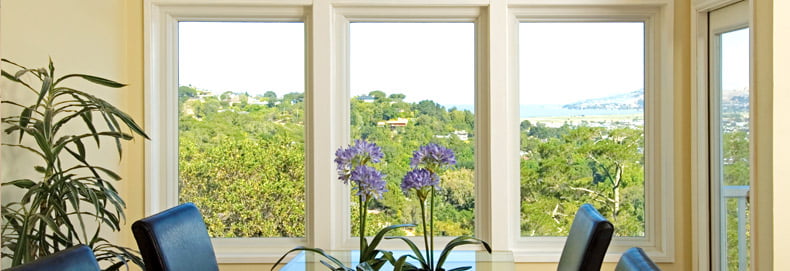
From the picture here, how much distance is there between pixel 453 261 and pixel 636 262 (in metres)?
1.38

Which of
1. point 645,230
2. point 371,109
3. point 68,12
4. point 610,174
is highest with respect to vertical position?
point 68,12

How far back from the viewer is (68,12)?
3.42 meters

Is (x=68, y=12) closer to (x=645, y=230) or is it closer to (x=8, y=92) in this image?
(x=8, y=92)

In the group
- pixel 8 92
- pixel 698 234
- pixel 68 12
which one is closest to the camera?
pixel 8 92

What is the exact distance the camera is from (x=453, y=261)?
2885 mm

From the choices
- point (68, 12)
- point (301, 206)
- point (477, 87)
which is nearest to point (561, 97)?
point (477, 87)

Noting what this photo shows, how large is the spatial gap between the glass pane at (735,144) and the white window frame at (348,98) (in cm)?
34

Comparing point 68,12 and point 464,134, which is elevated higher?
point 68,12

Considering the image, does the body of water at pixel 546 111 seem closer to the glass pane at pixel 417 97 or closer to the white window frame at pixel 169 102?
the glass pane at pixel 417 97

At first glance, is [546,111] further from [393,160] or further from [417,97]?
[393,160]

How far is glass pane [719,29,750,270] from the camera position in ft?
11.7

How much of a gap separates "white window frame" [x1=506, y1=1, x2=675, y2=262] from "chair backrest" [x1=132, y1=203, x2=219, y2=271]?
1.94 m

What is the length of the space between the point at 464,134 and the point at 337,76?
2.39 feet
